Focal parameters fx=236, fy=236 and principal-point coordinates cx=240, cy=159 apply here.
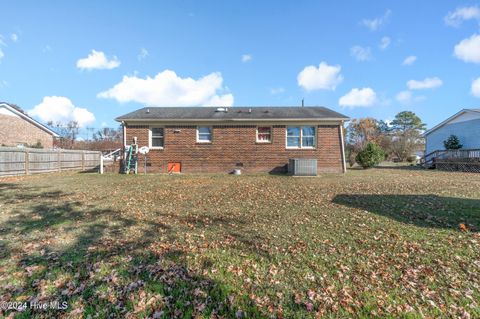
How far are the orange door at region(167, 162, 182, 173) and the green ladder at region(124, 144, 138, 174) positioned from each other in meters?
2.04

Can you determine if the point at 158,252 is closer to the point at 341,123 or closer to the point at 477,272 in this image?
the point at 477,272

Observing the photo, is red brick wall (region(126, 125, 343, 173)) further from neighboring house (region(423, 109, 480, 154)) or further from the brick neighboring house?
neighboring house (region(423, 109, 480, 154))

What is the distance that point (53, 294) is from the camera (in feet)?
8.66

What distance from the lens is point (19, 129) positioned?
922 inches

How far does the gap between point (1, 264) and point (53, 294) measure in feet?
4.34

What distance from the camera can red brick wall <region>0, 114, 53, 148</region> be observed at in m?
21.8

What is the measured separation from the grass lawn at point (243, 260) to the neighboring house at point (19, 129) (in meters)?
22.9

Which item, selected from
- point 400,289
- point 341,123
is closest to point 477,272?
point 400,289

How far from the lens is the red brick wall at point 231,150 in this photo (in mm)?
14672

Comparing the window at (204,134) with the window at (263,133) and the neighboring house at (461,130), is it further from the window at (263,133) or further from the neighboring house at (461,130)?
the neighboring house at (461,130)

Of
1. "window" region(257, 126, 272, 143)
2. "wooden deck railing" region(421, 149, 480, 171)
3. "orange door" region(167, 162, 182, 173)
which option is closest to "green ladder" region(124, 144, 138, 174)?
"orange door" region(167, 162, 182, 173)

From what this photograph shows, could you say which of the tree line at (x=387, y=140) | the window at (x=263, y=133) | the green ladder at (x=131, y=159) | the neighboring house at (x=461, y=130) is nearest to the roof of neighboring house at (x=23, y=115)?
the green ladder at (x=131, y=159)

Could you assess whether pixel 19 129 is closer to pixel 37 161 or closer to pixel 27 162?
pixel 37 161

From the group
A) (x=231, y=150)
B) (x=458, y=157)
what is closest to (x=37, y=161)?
(x=231, y=150)
